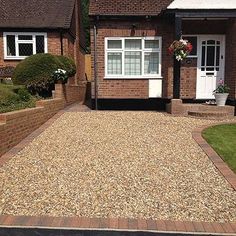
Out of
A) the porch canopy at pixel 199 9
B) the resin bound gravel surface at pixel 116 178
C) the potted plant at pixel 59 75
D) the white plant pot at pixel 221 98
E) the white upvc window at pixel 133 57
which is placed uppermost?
the porch canopy at pixel 199 9

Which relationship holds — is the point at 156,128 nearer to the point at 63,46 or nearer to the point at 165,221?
the point at 165,221

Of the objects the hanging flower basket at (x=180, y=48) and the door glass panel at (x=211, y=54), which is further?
the door glass panel at (x=211, y=54)

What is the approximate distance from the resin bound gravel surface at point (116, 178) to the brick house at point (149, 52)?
216 inches

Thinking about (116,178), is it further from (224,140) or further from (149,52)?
(149,52)

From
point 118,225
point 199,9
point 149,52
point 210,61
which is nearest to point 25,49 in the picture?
point 149,52

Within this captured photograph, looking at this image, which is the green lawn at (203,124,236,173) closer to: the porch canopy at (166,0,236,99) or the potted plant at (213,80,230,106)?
the potted plant at (213,80,230,106)

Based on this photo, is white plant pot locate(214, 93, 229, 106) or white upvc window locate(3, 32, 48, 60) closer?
white plant pot locate(214, 93, 229, 106)

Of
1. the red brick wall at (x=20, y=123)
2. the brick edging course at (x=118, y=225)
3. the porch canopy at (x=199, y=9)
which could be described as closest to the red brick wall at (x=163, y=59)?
the porch canopy at (x=199, y=9)

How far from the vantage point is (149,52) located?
46.0 ft

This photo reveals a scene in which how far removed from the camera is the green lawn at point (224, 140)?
6.35 metres

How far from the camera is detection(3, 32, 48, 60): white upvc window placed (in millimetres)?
20297

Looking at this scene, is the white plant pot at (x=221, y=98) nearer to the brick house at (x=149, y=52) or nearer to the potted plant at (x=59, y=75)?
the brick house at (x=149, y=52)

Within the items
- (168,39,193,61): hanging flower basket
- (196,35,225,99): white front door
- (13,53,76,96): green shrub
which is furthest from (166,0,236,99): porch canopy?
(13,53,76,96): green shrub

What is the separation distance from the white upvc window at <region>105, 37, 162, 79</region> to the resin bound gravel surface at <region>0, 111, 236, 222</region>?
18.7 ft
